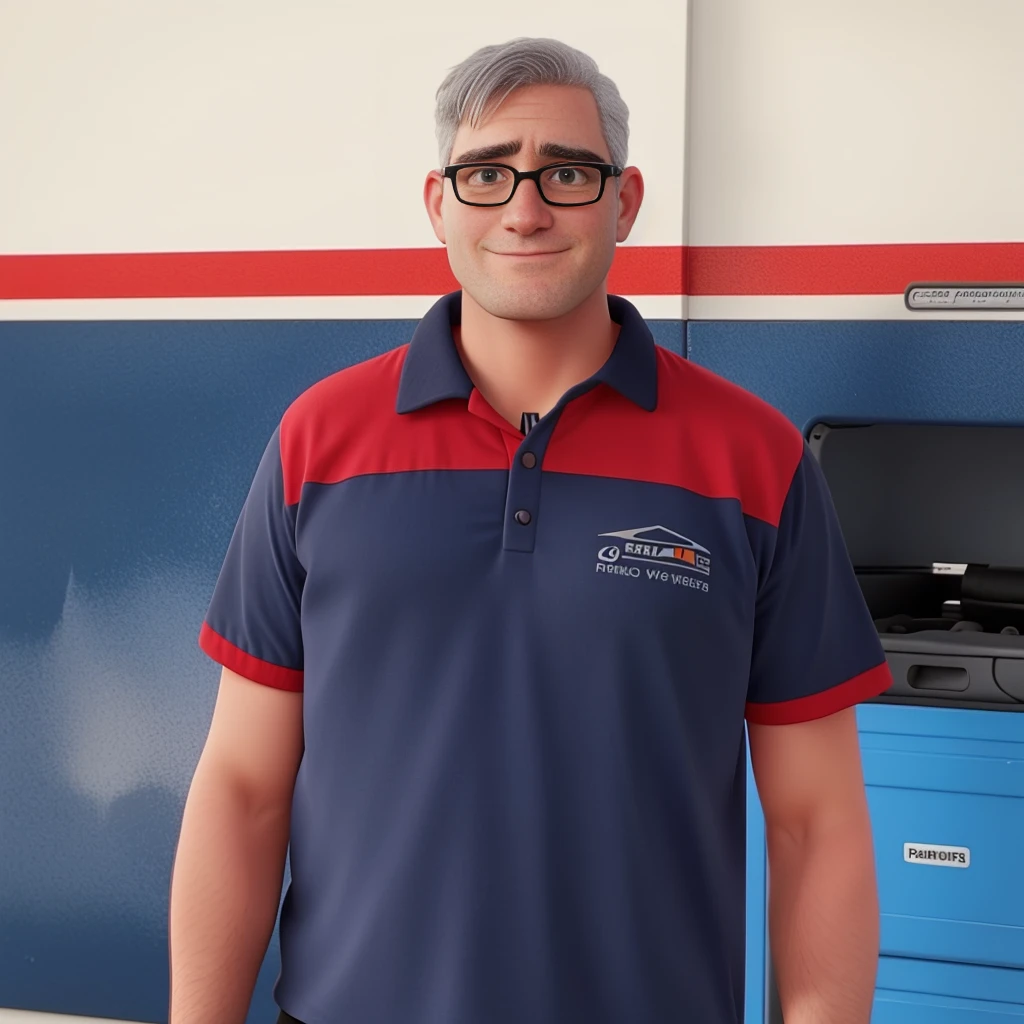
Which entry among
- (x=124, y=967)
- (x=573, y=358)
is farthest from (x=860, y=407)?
(x=124, y=967)

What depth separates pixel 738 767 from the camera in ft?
4.04

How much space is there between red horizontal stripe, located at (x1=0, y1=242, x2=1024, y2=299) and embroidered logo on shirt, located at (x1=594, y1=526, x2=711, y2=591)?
0.92 m

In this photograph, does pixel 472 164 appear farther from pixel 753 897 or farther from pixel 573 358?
pixel 753 897

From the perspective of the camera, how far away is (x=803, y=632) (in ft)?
3.97

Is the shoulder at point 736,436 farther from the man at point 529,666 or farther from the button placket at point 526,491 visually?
the button placket at point 526,491

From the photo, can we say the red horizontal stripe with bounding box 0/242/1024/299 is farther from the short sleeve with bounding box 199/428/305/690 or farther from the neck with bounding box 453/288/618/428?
the short sleeve with bounding box 199/428/305/690

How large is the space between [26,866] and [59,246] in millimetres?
1111

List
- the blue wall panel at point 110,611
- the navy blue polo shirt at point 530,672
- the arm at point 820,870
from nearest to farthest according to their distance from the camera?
the navy blue polo shirt at point 530,672 → the arm at point 820,870 → the blue wall panel at point 110,611

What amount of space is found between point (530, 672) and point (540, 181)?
1.46 ft

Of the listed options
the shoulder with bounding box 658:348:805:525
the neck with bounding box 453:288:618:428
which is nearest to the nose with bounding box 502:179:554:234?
the neck with bounding box 453:288:618:428

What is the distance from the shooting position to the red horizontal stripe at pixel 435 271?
1921mm

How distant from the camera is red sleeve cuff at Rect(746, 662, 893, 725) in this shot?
1208 mm

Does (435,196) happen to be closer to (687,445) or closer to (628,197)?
(628,197)

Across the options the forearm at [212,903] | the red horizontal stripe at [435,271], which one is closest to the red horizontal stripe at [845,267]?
the red horizontal stripe at [435,271]
